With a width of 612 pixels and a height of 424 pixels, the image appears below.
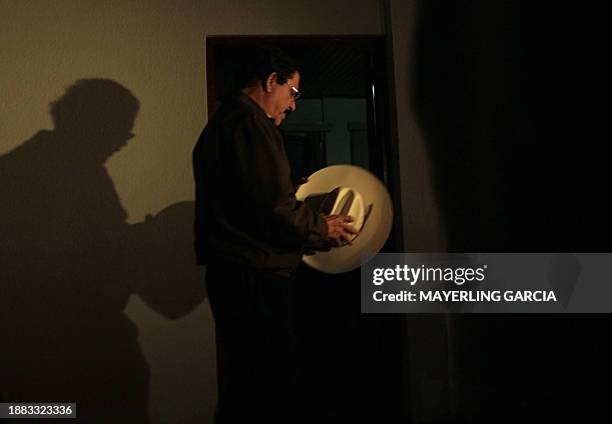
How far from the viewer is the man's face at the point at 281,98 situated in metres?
2.05

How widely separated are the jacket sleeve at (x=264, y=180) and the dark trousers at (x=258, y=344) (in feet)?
0.46

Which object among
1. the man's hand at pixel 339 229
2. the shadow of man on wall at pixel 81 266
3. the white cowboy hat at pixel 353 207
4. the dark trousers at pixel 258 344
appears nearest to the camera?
the dark trousers at pixel 258 344

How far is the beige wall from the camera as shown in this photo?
2.62m

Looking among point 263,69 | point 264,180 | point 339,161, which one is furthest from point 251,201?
point 339,161

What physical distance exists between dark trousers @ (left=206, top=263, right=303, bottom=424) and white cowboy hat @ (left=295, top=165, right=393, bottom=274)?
0.31 meters

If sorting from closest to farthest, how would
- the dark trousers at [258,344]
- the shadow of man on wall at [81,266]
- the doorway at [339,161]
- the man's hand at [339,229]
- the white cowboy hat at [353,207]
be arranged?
the dark trousers at [258,344], the man's hand at [339,229], the white cowboy hat at [353,207], the shadow of man on wall at [81,266], the doorway at [339,161]

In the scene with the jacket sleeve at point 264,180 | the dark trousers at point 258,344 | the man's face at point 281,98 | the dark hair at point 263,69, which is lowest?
the dark trousers at point 258,344

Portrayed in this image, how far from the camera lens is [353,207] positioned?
210cm

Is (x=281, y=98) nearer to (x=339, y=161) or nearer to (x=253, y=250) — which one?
(x=253, y=250)

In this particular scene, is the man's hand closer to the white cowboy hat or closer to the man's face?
the white cowboy hat

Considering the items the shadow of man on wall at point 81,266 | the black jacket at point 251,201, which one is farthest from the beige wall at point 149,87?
the black jacket at point 251,201

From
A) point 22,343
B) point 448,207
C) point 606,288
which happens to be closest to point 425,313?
point 448,207

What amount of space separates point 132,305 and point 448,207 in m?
1.28

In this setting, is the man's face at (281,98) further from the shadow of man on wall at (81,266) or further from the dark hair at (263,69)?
the shadow of man on wall at (81,266)
